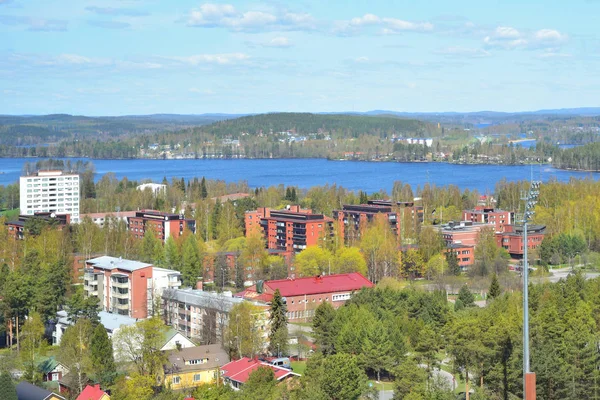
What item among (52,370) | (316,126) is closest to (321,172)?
(316,126)

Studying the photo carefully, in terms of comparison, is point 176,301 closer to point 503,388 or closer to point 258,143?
point 503,388

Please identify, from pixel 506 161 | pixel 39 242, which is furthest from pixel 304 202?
pixel 506 161

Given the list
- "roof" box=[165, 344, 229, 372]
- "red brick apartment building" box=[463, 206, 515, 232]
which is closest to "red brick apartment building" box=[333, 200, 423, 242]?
"red brick apartment building" box=[463, 206, 515, 232]

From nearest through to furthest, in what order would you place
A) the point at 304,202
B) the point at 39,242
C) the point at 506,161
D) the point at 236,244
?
the point at 39,242, the point at 236,244, the point at 304,202, the point at 506,161

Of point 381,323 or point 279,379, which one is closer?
point 279,379

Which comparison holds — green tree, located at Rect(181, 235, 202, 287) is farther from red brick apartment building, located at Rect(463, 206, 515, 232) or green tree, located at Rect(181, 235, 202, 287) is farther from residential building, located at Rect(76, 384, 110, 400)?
red brick apartment building, located at Rect(463, 206, 515, 232)

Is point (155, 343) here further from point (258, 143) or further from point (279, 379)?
point (258, 143)

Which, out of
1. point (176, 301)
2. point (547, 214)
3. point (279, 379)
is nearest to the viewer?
point (279, 379)
